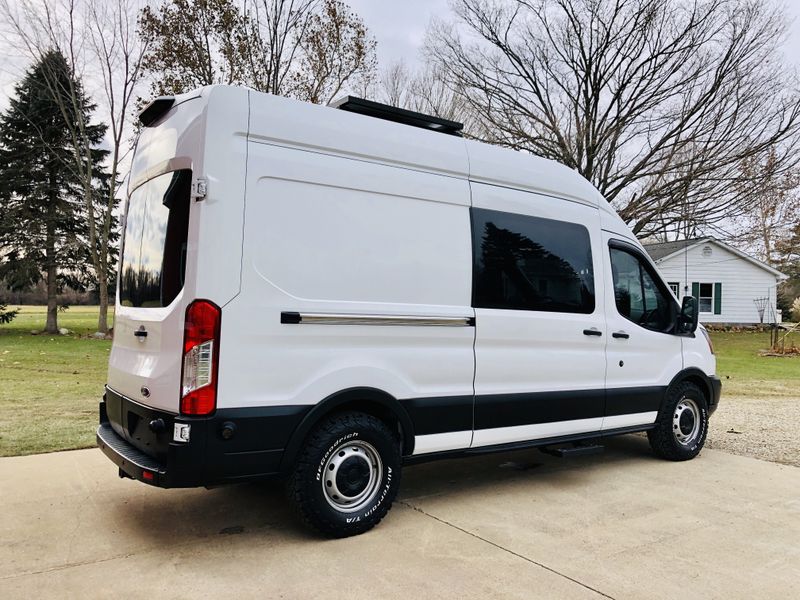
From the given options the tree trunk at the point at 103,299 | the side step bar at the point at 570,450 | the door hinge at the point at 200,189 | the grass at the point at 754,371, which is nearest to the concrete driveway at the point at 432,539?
the side step bar at the point at 570,450

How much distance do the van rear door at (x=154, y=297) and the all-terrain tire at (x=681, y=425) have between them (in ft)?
14.8

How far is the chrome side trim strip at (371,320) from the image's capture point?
3.79 m

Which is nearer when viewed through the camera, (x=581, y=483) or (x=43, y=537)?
(x=43, y=537)

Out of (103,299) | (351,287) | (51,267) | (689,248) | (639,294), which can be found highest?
(689,248)

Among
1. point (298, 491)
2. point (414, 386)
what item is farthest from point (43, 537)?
point (414, 386)

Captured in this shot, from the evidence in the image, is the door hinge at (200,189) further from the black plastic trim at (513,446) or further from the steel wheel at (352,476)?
the black plastic trim at (513,446)

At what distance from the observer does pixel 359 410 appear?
13.6 ft

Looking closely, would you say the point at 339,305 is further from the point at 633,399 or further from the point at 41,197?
the point at 41,197

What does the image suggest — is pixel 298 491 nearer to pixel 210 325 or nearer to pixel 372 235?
pixel 210 325

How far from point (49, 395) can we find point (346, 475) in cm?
740

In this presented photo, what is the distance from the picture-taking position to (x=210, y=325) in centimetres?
352

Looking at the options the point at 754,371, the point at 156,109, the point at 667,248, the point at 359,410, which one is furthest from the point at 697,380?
the point at 667,248

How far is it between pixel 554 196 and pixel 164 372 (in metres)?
3.39

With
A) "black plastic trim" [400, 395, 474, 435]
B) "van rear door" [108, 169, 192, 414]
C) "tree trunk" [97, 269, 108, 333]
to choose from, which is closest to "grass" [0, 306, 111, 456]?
"van rear door" [108, 169, 192, 414]
